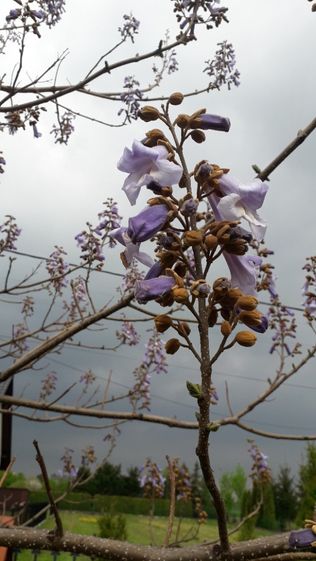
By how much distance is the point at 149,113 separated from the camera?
50.4 inches

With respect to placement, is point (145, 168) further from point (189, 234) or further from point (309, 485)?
point (309, 485)

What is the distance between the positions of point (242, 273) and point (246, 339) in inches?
→ 5.0

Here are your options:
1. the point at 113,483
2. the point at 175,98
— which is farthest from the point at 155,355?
the point at 113,483

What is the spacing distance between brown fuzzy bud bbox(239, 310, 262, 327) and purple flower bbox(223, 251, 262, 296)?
75 mm

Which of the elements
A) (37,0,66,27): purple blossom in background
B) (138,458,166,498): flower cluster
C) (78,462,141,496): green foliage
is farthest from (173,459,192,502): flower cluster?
(78,462,141,496): green foliage

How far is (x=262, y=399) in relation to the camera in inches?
134

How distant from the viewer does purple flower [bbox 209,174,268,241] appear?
1.10 metres

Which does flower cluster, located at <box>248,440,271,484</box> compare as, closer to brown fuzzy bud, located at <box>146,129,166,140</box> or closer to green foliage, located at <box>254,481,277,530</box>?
brown fuzzy bud, located at <box>146,129,166,140</box>

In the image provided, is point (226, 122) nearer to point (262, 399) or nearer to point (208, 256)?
point (208, 256)

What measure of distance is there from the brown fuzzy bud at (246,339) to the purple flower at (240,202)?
0.20 metres

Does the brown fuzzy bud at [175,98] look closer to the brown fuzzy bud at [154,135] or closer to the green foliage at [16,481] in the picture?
the brown fuzzy bud at [154,135]

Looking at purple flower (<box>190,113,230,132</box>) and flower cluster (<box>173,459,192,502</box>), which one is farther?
flower cluster (<box>173,459,192,502</box>)

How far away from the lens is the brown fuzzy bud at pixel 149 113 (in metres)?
1.28

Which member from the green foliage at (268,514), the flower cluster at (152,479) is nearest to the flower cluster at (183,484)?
the flower cluster at (152,479)
